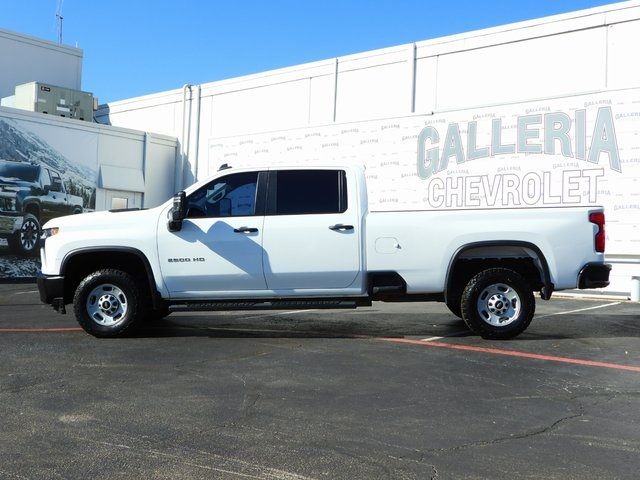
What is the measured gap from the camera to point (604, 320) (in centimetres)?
1030

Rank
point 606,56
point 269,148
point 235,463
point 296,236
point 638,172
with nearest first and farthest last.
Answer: point 235,463, point 296,236, point 638,172, point 606,56, point 269,148

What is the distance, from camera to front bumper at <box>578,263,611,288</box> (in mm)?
7723

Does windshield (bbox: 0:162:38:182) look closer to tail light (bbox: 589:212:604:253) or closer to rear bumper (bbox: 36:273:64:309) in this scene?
rear bumper (bbox: 36:273:64:309)

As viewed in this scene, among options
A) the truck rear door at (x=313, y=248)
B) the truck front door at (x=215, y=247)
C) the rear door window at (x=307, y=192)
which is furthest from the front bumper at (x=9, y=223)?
the truck rear door at (x=313, y=248)

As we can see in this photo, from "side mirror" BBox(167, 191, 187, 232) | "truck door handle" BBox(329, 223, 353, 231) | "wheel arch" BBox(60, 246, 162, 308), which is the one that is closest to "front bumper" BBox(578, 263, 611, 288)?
"truck door handle" BBox(329, 223, 353, 231)

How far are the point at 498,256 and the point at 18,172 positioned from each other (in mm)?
15013

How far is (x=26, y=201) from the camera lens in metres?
18.6

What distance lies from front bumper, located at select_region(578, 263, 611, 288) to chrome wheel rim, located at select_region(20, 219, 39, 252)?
1562 cm

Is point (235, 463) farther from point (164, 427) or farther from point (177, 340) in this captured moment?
point (177, 340)

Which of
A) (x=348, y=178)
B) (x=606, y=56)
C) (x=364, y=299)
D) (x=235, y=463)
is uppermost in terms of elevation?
(x=606, y=56)

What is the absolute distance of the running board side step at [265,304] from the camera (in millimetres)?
7836

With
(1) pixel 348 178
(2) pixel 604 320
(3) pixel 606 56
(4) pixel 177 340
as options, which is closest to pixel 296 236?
(1) pixel 348 178

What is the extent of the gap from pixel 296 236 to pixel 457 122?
9205 mm

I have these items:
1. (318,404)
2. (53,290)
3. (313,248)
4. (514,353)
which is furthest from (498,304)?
(53,290)
